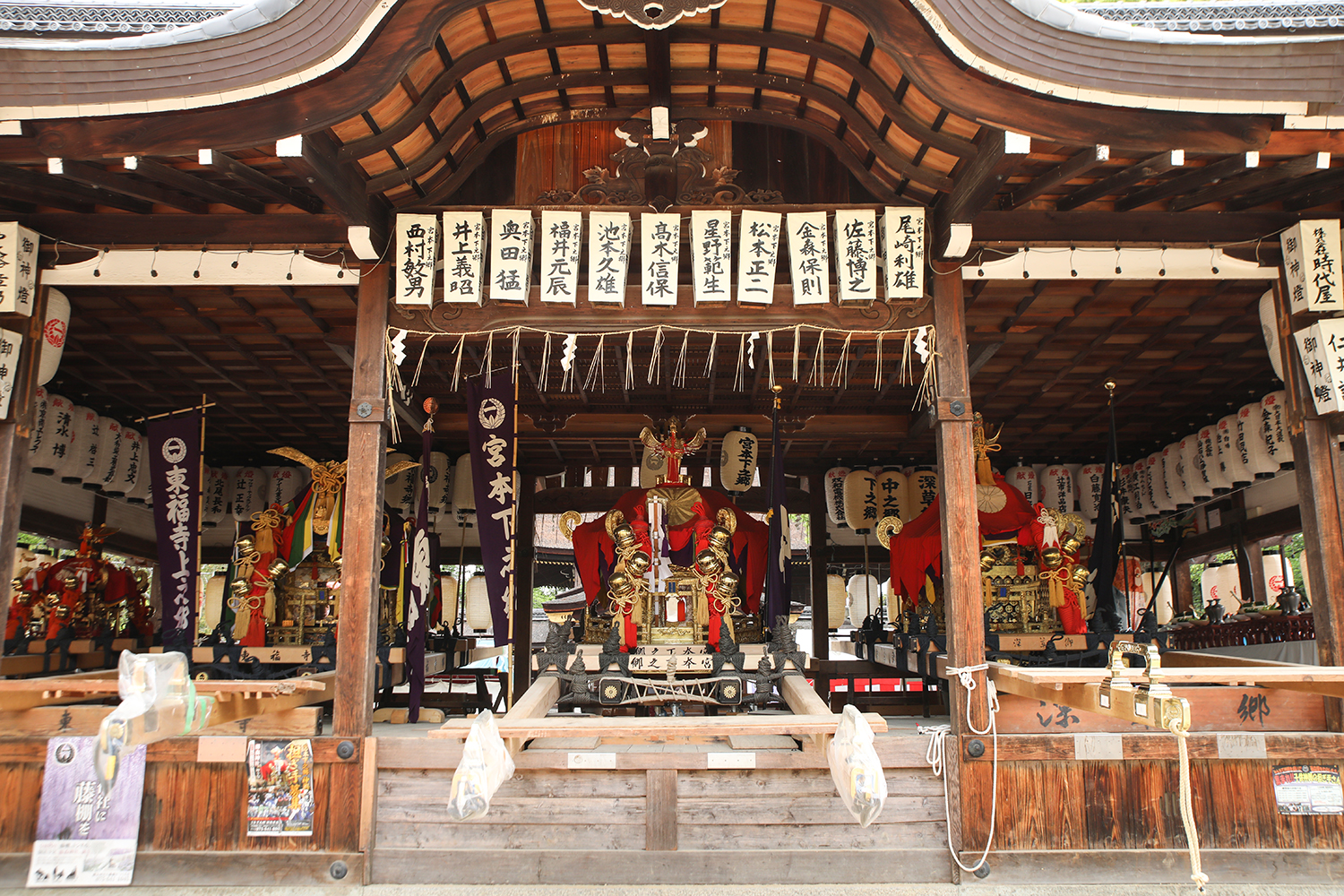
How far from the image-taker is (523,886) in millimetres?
5930

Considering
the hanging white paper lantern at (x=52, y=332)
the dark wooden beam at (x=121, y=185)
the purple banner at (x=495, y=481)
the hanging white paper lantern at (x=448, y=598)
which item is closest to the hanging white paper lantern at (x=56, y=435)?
the hanging white paper lantern at (x=52, y=332)

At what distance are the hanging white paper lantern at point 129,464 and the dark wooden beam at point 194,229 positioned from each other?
5410mm

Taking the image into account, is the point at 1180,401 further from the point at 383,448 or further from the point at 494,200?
the point at 383,448

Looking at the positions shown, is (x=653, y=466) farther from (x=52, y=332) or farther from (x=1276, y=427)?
(x=1276, y=427)

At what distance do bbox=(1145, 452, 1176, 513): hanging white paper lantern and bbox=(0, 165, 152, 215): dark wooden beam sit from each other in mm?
12629

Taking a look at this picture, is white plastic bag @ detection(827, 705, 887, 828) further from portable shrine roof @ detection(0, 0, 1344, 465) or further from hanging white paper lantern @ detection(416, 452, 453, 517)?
hanging white paper lantern @ detection(416, 452, 453, 517)

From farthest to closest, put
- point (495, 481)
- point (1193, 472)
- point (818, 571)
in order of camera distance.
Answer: point (818, 571)
point (1193, 472)
point (495, 481)

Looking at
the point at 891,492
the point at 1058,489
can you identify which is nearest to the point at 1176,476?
the point at 1058,489

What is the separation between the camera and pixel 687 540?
9414 mm

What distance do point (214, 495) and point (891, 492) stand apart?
1034cm

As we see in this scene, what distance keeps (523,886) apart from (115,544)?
1129 centimetres

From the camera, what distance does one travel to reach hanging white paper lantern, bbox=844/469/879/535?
13.0m

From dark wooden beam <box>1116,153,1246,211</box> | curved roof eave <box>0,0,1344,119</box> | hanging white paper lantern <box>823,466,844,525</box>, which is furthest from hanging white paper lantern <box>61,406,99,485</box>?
dark wooden beam <box>1116,153,1246,211</box>

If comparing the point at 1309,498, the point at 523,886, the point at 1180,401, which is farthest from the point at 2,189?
the point at 1180,401
